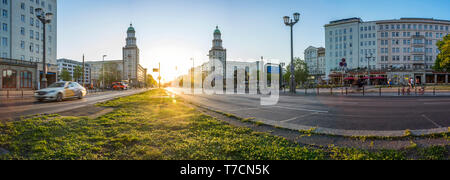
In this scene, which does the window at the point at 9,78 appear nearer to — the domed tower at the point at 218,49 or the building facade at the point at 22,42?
the building facade at the point at 22,42

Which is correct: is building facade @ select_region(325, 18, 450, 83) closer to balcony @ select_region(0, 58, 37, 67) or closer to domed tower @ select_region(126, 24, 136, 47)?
balcony @ select_region(0, 58, 37, 67)

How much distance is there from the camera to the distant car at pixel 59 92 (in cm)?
1313

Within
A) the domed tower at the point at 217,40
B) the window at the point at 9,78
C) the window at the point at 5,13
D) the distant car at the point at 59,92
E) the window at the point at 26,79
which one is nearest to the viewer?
the distant car at the point at 59,92

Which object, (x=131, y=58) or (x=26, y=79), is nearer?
(x=26, y=79)

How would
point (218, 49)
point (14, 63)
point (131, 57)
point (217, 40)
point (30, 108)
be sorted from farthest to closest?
point (131, 57)
point (217, 40)
point (218, 49)
point (14, 63)
point (30, 108)

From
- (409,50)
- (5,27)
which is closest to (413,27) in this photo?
(409,50)

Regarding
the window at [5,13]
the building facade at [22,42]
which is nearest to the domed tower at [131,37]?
the building facade at [22,42]

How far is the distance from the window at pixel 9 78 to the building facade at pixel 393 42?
9961 cm

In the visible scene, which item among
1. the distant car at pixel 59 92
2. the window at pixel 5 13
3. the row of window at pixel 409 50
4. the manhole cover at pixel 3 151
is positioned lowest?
the manhole cover at pixel 3 151

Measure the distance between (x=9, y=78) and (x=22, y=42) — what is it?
11.8 m

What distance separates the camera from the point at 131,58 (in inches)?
5423

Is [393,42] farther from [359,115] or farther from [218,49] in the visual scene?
[359,115]
